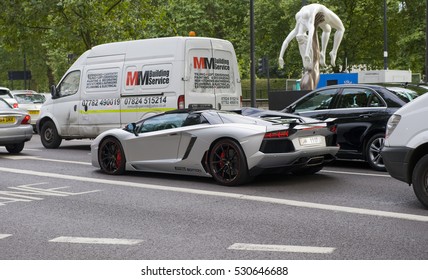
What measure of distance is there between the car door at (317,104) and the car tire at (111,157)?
3344 mm

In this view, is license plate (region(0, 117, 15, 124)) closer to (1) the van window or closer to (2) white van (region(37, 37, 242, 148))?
(2) white van (region(37, 37, 242, 148))

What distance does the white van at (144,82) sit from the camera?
13.7m

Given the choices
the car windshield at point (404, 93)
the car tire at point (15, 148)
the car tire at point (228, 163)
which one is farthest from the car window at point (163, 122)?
the car tire at point (15, 148)

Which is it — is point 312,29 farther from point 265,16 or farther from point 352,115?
point 265,16

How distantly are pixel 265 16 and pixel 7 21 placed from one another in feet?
75.0

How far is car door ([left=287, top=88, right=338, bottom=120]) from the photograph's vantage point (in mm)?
11953

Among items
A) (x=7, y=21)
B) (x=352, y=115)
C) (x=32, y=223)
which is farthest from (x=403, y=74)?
(x=32, y=223)

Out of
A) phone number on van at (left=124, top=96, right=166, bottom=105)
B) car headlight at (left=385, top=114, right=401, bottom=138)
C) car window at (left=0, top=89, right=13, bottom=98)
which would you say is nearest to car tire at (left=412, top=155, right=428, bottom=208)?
car headlight at (left=385, top=114, right=401, bottom=138)

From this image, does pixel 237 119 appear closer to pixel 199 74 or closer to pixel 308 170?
pixel 308 170

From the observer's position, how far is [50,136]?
56.1 feet

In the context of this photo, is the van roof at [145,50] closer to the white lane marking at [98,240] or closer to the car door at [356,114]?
the car door at [356,114]

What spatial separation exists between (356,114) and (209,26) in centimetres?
3854

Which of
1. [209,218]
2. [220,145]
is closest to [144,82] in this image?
[220,145]

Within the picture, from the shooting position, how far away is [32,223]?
7.18m
